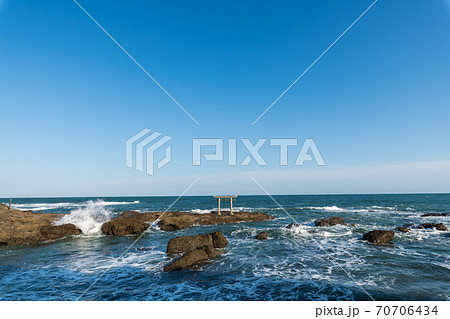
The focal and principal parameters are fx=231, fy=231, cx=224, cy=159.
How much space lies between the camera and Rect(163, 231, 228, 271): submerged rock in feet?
38.6

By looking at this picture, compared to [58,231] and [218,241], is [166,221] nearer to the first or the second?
[58,231]

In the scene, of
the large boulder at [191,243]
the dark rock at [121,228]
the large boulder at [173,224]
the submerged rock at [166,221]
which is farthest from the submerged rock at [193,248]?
the large boulder at [173,224]

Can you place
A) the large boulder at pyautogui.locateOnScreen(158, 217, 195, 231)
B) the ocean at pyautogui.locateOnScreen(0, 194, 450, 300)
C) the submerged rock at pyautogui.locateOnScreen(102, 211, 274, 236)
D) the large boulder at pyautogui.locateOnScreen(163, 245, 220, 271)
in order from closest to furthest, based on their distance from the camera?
the ocean at pyautogui.locateOnScreen(0, 194, 450, 300), the large boulder at pyautogui.locateOnScreen(163, 245, 220, 271), the submerged rock at pyautogui.locateOnScreen(102, 211, 274, 236), the large boulder at pyautogui.locateOnScreen(158, 217, 195, 231)

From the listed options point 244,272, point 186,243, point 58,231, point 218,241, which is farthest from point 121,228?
point 244,272

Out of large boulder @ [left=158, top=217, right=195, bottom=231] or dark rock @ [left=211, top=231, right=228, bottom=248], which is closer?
dark rock @ [left=211, top=231, right=228, bottom=248]

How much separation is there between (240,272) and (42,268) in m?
10.5

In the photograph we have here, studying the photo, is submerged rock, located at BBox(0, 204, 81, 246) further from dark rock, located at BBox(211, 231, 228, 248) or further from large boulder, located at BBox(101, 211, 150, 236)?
dark rock, located at BBox(211, 231, 228, 248)

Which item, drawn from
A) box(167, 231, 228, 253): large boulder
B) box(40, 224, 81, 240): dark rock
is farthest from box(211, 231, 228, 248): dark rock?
box(40, 224, 81, 240): dark rock

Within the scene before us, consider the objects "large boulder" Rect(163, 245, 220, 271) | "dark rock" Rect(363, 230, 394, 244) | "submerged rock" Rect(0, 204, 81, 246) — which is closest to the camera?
"large boulder" Rect(163, 245, 220, 271)

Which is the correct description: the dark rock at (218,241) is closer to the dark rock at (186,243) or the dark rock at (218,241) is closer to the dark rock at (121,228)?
the dark rock at (186,243)

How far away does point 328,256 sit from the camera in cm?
1385
